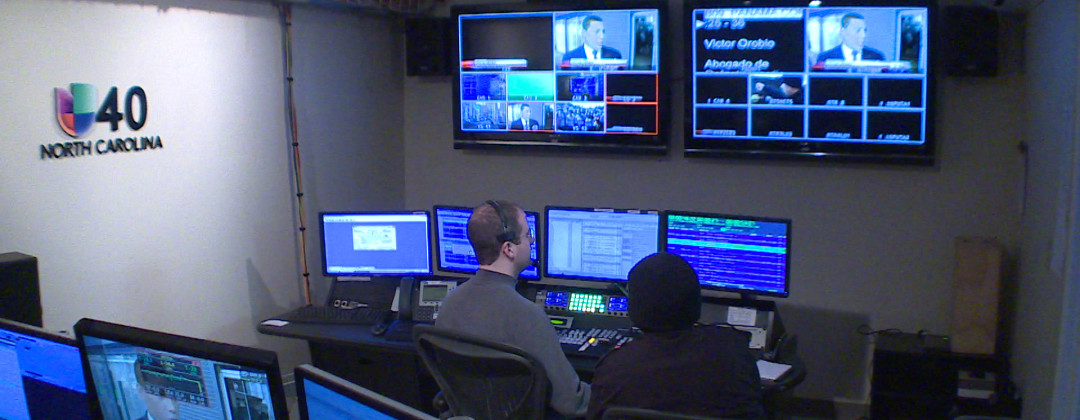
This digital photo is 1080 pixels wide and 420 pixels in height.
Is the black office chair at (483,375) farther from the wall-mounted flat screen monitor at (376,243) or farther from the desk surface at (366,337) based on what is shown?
the wall-mounted flat screen monitor at (376,243)

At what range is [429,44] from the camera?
4848 millimetres

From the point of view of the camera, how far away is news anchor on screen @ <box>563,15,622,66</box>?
4367 millimetres

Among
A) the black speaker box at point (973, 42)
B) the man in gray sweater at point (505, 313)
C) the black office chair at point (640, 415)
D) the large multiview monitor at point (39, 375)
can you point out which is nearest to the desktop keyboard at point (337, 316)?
the man in gray sweater at point (505, 313)

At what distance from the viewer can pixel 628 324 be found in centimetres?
361

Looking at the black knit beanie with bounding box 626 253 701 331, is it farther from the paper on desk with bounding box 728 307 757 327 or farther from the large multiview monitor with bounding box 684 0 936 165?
the large multiview monitor with bounding box 684 0 936 165

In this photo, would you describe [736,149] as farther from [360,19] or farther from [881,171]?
[360,19]

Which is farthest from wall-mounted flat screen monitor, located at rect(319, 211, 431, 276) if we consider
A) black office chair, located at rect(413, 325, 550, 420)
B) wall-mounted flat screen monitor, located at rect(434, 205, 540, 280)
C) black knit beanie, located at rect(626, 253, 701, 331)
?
black knit beanie, located at rect(626, 253, 701, 331)

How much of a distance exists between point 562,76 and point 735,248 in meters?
1.47

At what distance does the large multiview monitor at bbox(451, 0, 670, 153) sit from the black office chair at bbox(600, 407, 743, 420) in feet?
8.79

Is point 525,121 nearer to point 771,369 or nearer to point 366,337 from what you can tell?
point 366,337

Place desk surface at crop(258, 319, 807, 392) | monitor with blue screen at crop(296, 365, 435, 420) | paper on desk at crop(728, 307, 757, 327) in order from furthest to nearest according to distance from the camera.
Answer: paper on desk at crop(728, 307, 757, 327)
desk surface at crop(258, 319, 807, 392)
monitor with blue screen at crop(296, 365, 435, 420)

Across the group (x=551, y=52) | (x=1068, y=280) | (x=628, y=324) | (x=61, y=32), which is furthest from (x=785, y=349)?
(x=61, y=32)

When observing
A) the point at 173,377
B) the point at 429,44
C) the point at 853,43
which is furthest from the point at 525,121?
the point at 173,377

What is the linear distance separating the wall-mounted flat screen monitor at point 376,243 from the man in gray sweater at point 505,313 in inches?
38.4
